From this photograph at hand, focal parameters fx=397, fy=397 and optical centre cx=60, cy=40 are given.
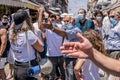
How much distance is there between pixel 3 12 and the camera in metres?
26.0

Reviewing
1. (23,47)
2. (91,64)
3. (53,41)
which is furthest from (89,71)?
(53,41)

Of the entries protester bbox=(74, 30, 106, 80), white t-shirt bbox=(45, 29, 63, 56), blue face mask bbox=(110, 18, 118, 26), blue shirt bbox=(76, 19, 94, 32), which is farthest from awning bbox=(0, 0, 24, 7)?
protester bbox=(74, 30, 106, 80)

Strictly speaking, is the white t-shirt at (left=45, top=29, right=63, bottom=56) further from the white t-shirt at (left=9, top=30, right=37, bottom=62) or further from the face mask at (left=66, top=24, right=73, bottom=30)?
the white t-shirt at (left=9, top=30, right=37, bottom=62)

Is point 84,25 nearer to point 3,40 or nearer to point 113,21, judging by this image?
→ point 113,21

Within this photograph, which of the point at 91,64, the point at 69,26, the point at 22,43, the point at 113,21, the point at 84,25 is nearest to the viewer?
the point at 91,64

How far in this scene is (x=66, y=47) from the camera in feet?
9.00

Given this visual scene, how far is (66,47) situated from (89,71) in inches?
88.9

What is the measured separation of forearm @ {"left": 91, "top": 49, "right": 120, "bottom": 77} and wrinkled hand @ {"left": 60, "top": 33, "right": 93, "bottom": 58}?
0.20ft

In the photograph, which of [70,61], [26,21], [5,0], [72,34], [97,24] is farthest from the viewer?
[5,0]

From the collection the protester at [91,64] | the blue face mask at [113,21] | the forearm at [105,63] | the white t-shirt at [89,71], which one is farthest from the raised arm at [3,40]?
the forearm at [105,63]

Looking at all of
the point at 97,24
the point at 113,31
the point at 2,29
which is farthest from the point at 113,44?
the point at 97,24

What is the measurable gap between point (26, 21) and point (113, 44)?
3.25 m

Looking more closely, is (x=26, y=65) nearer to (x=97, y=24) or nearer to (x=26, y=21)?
(x=26, y=21)

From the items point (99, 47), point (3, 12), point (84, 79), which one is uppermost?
point (99, 47)
